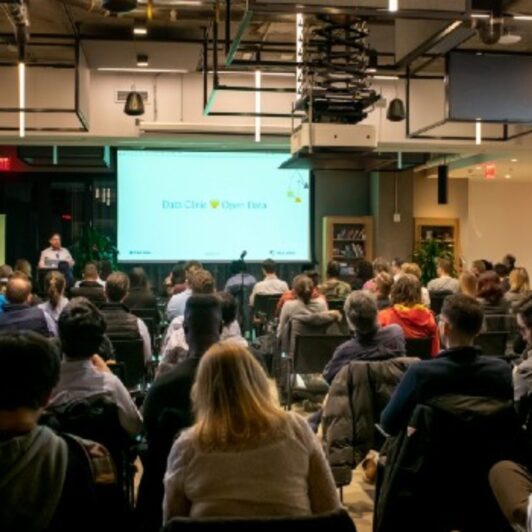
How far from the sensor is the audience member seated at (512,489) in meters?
2.74

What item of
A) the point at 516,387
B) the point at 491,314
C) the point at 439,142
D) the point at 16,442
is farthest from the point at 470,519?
the point at 439,142

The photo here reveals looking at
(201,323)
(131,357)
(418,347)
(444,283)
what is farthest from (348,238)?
(201,323)

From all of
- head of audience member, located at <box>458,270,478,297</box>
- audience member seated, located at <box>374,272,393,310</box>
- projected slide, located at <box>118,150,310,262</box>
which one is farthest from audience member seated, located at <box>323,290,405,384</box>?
projected slide, located at <box>118,150,310,262</box>

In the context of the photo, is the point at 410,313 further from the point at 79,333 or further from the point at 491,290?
the point at 79,333

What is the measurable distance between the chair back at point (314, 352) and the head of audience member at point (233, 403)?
387 centimetres

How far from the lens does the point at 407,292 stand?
5754 millimetres

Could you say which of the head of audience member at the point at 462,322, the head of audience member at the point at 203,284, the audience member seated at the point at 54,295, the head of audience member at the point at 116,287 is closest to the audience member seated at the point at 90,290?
the audience member seated at the point at 54,295

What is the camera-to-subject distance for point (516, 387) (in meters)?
3.51

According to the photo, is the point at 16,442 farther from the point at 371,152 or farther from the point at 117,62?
the point at 117,62

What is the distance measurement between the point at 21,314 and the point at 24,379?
11.1 ft

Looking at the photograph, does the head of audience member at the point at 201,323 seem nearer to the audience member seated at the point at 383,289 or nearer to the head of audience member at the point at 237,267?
the audience member seated at the point at 383,289

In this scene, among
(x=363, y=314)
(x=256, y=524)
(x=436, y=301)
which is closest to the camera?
(x=256, y=524)

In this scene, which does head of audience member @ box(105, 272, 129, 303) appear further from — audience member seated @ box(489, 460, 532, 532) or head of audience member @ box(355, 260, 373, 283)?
head of audience member @ box(355, 260, 373, 283)

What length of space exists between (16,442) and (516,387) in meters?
2.32
